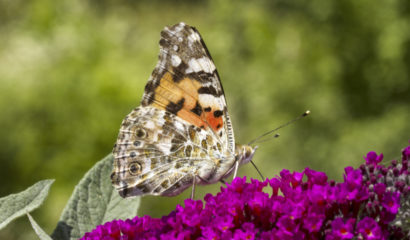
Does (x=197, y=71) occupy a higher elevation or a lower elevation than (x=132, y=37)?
lower

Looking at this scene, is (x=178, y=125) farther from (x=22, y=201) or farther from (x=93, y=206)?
(x=22, y=201)

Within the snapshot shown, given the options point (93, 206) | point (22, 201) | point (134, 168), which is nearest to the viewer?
point (22, 201)

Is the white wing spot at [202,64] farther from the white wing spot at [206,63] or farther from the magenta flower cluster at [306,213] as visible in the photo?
the magenta flower cluster at [306,213]

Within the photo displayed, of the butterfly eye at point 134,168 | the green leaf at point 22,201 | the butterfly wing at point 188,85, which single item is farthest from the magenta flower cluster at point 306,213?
the butterfly wing at point 188,85

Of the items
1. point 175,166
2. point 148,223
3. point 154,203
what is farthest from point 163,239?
point 154,203

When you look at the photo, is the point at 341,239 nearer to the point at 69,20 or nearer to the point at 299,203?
the point at 299,203

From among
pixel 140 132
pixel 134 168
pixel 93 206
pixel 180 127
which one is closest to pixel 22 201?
pixel 93 206

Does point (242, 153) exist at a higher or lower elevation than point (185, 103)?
lower
